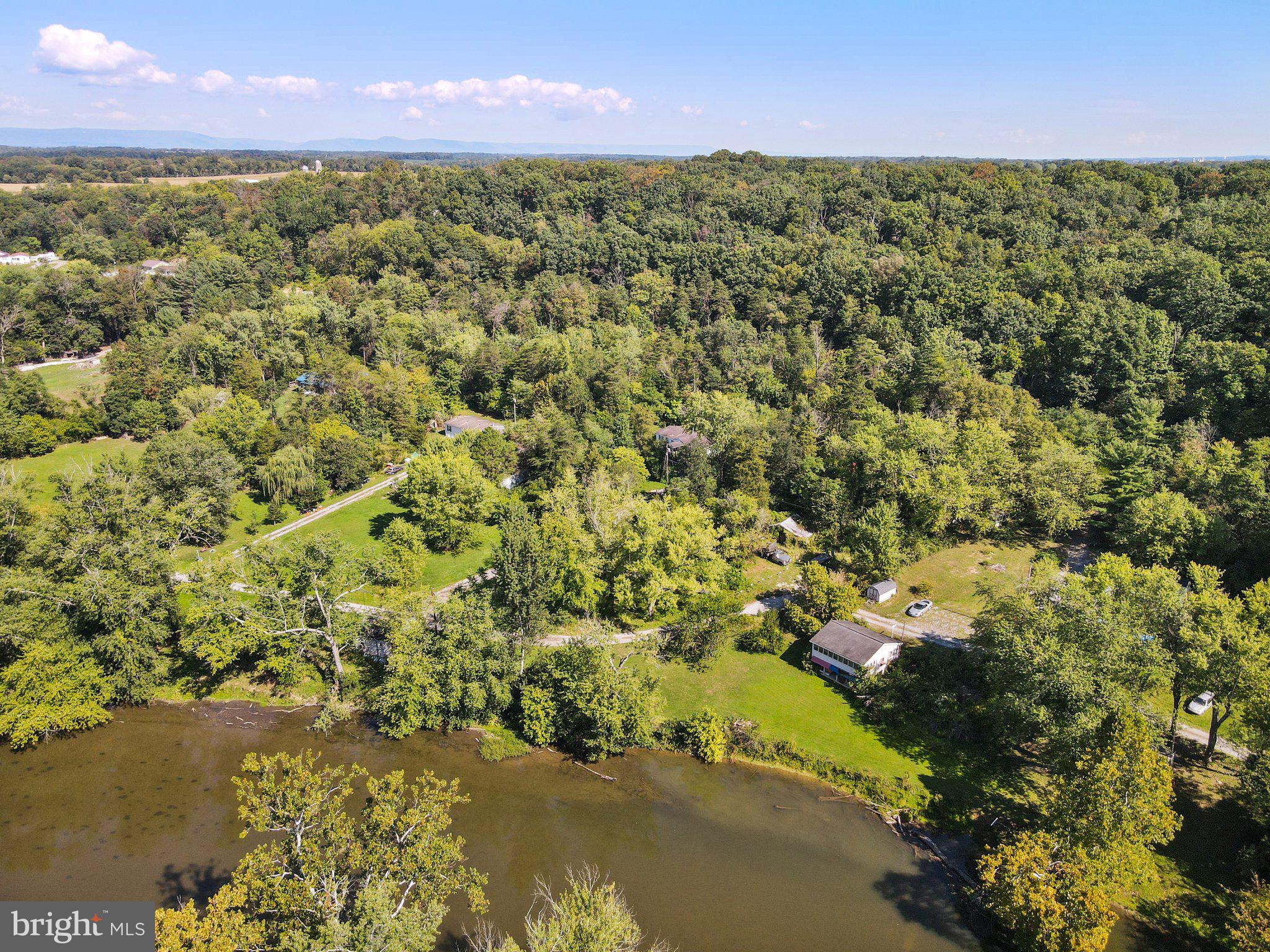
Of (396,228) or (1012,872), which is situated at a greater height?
(396,228)

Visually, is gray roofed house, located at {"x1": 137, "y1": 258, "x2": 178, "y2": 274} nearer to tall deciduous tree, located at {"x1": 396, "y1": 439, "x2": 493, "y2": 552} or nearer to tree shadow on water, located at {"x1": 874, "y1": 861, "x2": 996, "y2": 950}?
tall deciduous tree, located at {"x1": 396, "y1": 439, "x2": 493, "y2": 552}

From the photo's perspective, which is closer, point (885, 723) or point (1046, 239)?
point (885, 723)

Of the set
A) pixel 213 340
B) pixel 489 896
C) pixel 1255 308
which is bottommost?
pixel 489 896

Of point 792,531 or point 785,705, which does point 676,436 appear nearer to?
point 792,531

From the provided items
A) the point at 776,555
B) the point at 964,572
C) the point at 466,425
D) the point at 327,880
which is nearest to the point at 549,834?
the point at 327,880

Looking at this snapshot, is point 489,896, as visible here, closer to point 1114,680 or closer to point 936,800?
point 936,800

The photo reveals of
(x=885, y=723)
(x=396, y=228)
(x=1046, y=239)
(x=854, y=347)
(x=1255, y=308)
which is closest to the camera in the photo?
(x=885, y=723)

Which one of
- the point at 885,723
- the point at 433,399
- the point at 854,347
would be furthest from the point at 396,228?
the point at 885,723

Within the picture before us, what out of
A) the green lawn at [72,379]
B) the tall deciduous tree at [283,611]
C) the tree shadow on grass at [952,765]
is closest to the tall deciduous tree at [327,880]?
the tall deciduous tree at [283,611]
